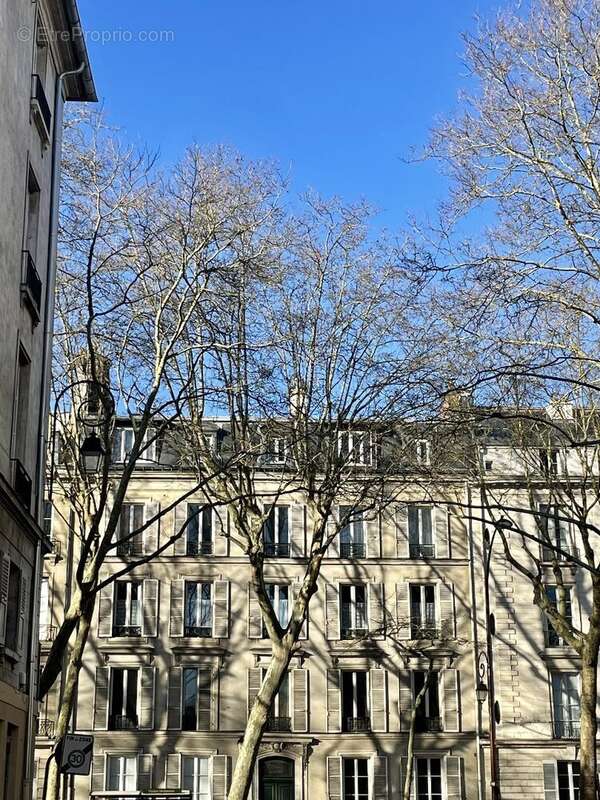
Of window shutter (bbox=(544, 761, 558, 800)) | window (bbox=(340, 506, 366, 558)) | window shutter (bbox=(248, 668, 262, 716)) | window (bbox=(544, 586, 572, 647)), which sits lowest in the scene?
window shutter (bbox=(544, 761, 558, 800))

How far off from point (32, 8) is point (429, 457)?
47.1ft

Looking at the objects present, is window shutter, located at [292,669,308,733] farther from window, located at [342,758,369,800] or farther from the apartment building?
the apartment building

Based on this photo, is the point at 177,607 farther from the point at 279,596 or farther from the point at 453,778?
the point at 453,778

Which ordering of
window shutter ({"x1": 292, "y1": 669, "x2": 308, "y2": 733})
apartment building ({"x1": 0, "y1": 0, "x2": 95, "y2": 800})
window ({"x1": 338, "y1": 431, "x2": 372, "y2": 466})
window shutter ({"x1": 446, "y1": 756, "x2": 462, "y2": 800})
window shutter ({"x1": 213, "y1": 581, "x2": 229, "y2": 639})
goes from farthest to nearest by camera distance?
window shutter ({"x1": 213, "y1": 581, "x2": 229, "y2": 639})
window shutter ({"x1": 292, "y1": 669, "x2": 308, "y2": 733})
window shutter ({"x1": 446, "y1": 756, "x2": 462, "y2": 800})
window ({"x1": 338, "y1": 431, "x2": 372, "y2": 466})
apartment building ({"x1": 0, "y1": 0, "x2": 95, "y2": 800})

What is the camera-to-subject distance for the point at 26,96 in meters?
17.6

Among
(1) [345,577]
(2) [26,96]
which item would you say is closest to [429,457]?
(2) [26,96]

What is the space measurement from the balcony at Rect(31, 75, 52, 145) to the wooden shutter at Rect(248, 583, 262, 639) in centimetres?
2600

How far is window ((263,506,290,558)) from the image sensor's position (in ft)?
144

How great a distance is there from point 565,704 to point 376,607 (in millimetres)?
7652

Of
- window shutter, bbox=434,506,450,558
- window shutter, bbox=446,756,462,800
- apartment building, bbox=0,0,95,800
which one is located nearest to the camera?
apartment building, bbox=0,0,95,800

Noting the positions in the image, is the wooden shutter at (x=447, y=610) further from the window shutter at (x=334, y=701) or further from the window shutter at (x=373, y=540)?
the window shutter at (x=334, y=701)

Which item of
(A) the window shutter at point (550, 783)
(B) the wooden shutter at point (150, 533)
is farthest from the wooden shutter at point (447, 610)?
(B) the wooden shutter at point (150, 533)

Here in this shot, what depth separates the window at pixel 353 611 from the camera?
1697 inches

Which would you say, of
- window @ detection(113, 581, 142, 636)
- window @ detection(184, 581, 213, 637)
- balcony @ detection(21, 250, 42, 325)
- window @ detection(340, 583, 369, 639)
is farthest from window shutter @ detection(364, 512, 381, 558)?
balcony @ detection(21, 250, 42, 325)
